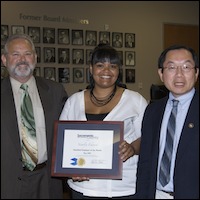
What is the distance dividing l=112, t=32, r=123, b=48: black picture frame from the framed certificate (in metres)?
6.19

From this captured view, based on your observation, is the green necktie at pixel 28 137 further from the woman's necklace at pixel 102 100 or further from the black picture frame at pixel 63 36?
the black picture frame at pixel 63 36

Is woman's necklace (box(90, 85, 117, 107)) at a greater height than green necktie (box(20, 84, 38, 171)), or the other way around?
woman's necklace (box(90, 85, 117, 107))

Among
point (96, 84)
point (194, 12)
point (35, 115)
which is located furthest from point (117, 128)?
point (194, 12)

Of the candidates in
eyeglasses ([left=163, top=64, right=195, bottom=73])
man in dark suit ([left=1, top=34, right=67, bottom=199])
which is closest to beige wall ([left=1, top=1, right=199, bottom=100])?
man in dark suit ([left=1, top=34, right=67, bottom=199])

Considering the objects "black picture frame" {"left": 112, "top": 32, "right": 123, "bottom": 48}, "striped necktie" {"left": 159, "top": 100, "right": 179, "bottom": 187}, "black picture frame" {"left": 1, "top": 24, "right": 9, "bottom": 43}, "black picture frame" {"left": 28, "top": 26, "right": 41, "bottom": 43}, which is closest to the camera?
"striped necktie" {"left": 159, "top": 100, "right": 179, "bottom": 187}

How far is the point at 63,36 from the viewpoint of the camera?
314 inches

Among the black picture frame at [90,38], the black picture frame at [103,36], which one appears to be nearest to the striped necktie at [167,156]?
the black picture frame at [90,38]

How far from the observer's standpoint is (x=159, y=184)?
217 centimetres

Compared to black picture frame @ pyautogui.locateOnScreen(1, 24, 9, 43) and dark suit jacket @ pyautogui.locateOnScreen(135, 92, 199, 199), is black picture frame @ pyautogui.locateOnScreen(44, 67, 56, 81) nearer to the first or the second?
black picture frame @ pyautogui.locateOnScreen(1, 24, 9, 43)

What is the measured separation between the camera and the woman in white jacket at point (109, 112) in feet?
8.62

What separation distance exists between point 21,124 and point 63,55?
533cm

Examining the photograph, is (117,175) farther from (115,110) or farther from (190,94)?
(190,94)

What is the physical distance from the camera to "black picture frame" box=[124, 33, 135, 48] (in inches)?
343

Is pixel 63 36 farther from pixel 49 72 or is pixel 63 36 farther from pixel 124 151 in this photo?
pixel 124 151
